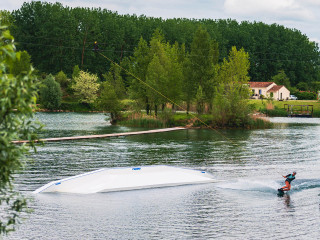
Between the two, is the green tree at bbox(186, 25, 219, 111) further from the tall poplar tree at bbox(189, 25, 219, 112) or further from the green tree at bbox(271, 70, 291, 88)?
the green tree at bbox(271, 70, 291, 88)

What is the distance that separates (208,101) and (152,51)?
11.1 m

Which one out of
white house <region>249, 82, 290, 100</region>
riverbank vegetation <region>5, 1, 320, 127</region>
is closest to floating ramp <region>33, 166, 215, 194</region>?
riverbank vegetation <region>5, 1, 320, 127</region>

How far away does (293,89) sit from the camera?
150375mm

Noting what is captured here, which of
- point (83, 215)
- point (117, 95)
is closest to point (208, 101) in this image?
point (117, 95)

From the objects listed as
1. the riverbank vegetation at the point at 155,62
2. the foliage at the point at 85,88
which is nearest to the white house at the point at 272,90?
the riverbank vegetation at the point at 155,62

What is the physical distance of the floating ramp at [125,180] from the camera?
84.3ft

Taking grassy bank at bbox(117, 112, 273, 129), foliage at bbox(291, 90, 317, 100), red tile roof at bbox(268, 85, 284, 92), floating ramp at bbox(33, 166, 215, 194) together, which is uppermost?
red tile roof at bbox(268, 85, 284, 92)

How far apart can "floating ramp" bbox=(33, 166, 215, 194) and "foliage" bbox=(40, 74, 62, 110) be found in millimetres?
81954

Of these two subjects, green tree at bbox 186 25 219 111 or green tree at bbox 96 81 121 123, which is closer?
green tree at bbox 96 81 121 123

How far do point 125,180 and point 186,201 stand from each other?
4.04 meters

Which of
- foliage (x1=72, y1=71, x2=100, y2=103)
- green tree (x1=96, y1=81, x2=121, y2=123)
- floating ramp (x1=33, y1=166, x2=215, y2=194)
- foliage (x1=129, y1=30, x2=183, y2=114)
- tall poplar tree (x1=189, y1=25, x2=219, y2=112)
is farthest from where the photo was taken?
foliage (x1=72, y1=71, x2=100, y2=103)

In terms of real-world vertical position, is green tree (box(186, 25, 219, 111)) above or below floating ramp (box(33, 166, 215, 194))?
above

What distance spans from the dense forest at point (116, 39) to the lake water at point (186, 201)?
86.6m

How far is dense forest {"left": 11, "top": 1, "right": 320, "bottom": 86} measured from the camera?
136500 mm
